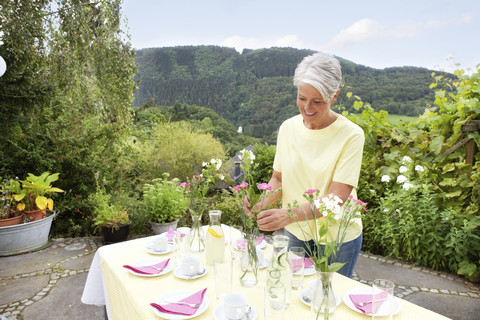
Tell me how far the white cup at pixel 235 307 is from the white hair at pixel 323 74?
86 cm

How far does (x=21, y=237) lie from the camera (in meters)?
3.40

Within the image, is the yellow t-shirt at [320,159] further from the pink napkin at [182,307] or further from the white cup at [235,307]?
the pink napkin at [182,307]

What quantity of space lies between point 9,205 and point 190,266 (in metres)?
3.08

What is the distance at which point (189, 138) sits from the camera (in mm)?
5316

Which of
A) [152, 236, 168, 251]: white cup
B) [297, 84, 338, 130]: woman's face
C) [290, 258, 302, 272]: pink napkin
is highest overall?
[297, 84, 338, 130]: woman's face

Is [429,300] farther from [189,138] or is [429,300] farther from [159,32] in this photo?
[159,32]

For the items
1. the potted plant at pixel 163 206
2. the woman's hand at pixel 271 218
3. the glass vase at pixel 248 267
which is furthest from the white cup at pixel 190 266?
the potted plant at pixel 163 206

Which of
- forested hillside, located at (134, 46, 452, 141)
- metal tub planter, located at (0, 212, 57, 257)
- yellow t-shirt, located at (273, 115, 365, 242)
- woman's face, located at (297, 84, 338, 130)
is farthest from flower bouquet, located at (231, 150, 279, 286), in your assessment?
forested hillside, located at (134, 46, 452, 141)

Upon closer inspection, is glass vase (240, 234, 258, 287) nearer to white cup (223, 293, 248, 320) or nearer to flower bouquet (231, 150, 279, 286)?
flower bouquet (231, 150, 279, 286)

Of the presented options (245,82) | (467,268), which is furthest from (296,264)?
(245,82)

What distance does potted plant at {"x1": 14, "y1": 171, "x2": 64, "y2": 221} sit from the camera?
3.48m

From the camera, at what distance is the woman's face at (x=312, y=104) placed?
1329 mm

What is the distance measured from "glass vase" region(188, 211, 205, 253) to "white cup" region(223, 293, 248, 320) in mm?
506

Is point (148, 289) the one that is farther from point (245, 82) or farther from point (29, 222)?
point (245, 82)
